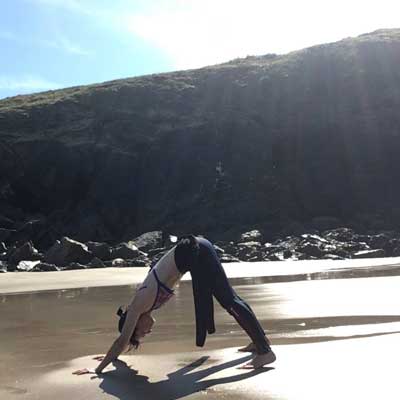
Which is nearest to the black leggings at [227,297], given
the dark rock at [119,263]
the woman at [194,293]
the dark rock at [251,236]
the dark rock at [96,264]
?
the woman at [194,293]

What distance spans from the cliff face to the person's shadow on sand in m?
25.7

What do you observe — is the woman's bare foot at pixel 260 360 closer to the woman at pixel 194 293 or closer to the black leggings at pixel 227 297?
the woman at pixel 194 293

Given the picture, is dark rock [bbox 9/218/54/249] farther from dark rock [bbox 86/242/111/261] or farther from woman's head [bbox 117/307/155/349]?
woman's head [bbox 117/307/155/349]

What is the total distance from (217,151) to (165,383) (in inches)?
1342

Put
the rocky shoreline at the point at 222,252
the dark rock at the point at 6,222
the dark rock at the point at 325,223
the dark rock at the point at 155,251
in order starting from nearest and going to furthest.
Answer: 1. the rocky shoreline at the point at 222,252
2. the dark rock at the point at 155,251
3. the dark rock at the point at 325,223
4. the dark rock at the point at 6,222

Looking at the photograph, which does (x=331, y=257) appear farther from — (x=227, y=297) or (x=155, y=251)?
(x=227, y=297)

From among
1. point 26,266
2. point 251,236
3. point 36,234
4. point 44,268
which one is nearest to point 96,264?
point 44,268

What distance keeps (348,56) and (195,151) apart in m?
15.0

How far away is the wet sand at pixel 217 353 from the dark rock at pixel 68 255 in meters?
12.1

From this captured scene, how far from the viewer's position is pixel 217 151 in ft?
125

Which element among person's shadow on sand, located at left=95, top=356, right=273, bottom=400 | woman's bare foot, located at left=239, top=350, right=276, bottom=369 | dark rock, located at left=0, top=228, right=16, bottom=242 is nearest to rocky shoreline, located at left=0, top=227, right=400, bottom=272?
dark rock, located at left=0, top=228, right=16, bottom=242

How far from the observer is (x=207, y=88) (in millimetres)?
45438

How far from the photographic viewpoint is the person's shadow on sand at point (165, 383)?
154 inches

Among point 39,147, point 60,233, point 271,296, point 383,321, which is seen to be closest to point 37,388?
point 383,321
